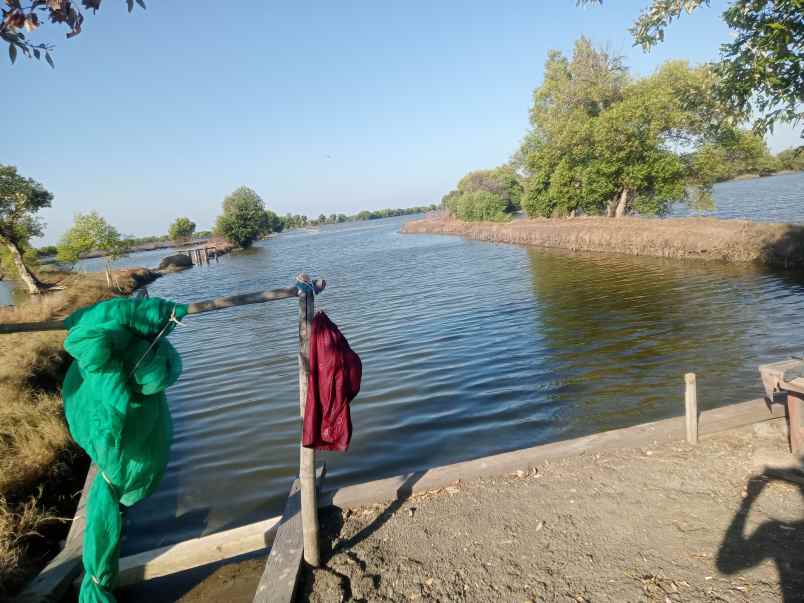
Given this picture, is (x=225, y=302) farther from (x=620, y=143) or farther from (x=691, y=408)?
(x=620, y=143)

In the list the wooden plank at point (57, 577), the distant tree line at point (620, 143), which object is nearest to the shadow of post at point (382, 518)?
the wooden plank at point (57, 577)

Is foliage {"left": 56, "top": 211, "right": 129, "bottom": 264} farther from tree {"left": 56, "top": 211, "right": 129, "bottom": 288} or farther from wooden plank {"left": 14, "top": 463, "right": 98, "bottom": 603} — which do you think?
wooden plank {"left": 14, "top": 463, "right": 98, "bottom": 603}

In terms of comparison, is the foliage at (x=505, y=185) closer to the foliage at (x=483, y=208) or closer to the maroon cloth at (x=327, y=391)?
the foliage at (x=483, y=208)

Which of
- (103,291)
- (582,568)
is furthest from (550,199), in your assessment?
(582,568)

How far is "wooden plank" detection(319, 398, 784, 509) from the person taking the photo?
15.9 ft

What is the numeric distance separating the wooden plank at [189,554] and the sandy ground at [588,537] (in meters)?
0.33

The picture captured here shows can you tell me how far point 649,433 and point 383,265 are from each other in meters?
30.1

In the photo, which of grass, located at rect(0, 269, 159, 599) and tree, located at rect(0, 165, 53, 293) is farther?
tree, located at rect(0, 165, 53, 293)

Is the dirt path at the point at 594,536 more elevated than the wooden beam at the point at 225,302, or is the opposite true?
the wooden beam at the point at 225,302

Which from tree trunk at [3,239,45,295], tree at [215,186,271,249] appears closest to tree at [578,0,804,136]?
tree trunk at [3,239,45,295]

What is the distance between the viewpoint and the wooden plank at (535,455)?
483 cm

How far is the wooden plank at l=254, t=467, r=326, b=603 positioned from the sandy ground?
0.20 metres

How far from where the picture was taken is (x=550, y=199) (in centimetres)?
3694

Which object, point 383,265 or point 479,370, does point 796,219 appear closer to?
point 383,265
